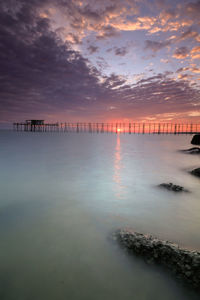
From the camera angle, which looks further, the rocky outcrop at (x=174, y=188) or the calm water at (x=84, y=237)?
the rocky outcrop at (x=174, y=188)

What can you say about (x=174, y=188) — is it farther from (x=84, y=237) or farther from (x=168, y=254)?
(x=84, y=237)

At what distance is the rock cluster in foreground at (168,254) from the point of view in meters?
2.54

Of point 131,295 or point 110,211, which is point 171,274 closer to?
point 131,295

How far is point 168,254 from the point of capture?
2914 millimetres

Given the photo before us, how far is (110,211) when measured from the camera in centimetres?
520

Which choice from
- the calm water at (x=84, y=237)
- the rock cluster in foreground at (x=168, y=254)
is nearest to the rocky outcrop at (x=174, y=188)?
the calm water at (x=84, y=237)

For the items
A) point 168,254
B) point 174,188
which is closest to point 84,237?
point 168,254

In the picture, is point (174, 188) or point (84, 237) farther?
point (174, 188)

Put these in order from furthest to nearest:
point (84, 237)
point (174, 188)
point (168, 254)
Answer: point (174, 188), point (84, 237), point (168, 254)

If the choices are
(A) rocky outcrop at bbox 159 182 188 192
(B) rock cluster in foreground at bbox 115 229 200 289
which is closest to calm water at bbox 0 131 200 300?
(B) rock cluster in foreground at bbox 115 229 200 289

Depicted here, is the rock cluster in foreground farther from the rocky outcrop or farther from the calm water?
the rocky outcrop

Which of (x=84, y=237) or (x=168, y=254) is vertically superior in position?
(x=168, y=254)

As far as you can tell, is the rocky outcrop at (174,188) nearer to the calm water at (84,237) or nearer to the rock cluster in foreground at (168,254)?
the calm water at (84,237)

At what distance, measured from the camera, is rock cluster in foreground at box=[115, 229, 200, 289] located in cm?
254
